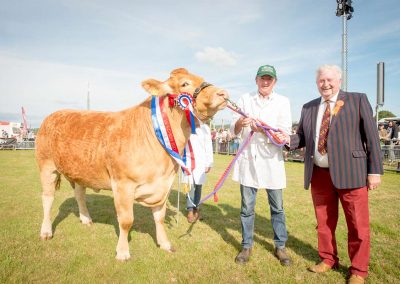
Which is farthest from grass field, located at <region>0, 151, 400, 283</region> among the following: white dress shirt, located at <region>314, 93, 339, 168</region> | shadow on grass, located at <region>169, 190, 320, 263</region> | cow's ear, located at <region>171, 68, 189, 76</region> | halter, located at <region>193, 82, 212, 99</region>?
cow's ear, located at <region>171, 68, 189, 76</region>

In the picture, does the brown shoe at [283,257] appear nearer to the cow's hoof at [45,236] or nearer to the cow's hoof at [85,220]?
the cow's hoof at [85,220]

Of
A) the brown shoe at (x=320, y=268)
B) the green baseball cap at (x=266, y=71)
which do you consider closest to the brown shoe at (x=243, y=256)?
the brown shoe at (x=320, y=268)

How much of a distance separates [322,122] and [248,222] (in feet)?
5.71

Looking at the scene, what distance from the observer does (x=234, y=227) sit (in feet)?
18.9

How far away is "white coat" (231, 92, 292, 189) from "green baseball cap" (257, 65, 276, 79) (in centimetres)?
35

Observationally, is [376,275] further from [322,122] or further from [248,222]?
[322,122]

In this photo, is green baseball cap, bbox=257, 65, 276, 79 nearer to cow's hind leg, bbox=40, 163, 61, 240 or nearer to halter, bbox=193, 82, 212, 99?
halter, bbox=193, 82, 212, 99

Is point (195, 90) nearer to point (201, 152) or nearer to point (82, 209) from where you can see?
point (201, 152)

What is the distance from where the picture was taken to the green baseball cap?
3966 mm

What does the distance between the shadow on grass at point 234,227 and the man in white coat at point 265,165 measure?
488 mm

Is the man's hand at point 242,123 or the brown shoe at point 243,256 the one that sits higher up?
the man's hand at point 242,123

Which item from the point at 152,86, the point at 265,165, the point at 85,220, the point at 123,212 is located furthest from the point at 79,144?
the point at 265,165

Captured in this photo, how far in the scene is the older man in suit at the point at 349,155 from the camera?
3467 millimetres

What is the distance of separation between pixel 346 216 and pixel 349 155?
79 centimetres
